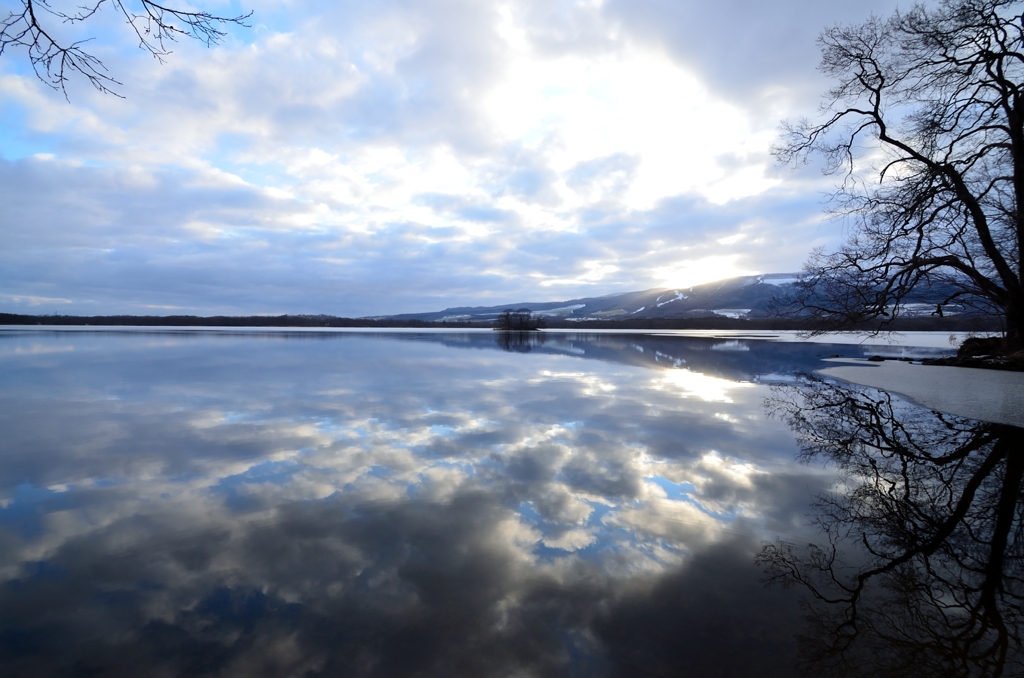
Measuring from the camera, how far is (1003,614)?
10.2 feet

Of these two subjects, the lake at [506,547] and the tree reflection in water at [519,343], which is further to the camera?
the tree reflection in water at [519,343]

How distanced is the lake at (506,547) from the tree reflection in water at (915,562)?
2 cm

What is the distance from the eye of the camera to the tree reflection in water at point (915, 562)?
277 cm

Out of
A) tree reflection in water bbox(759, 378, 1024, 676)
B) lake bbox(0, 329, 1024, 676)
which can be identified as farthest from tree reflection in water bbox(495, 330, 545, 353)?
tree reflection in water bbox(759, 378, 1024, 676)

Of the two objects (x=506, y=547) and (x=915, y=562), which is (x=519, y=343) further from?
(x=915, y=562)

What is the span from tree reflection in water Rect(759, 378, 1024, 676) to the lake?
0.02 m

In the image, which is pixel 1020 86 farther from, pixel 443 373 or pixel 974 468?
pixel 443 373

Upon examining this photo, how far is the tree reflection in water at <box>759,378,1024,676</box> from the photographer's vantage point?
9.09 feet

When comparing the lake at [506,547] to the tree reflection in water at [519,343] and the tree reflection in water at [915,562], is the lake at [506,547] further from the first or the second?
the tree reflection in water at [519,343]

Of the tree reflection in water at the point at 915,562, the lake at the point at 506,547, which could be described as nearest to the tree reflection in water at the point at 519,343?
the lake at the point at 506,547

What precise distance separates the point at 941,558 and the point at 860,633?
1513 mm

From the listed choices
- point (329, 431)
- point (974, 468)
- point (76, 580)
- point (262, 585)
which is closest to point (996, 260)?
point (974, 468)

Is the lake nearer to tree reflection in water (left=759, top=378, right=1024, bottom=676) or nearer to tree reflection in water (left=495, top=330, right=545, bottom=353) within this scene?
tree reflection in water (left=759, top=378, right=1024, bottom=676)

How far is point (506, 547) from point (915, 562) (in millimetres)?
3101
